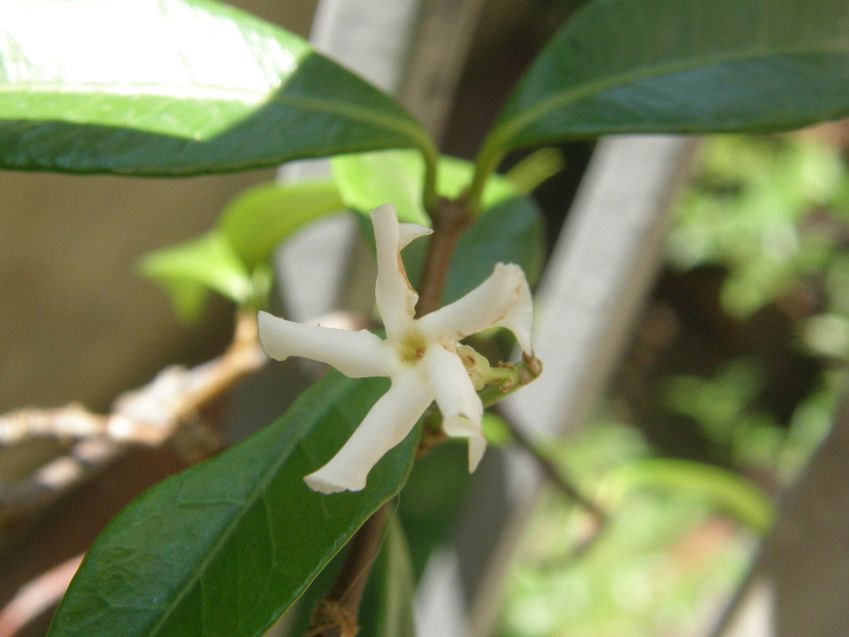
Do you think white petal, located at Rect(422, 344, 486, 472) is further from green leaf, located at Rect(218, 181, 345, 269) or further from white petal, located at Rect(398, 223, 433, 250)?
green leaf, located at Rect(218, 181, 345, 269)

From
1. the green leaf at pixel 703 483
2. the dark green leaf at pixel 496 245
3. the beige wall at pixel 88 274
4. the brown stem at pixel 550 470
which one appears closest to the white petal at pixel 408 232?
the dark green leaf at pixel 496 245

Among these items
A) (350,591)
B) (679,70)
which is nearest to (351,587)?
(350,591)

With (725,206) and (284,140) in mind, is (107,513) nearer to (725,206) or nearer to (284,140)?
(284,140)

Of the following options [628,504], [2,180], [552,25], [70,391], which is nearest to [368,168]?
[2,180]

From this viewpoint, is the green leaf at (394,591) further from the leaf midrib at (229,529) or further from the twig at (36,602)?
the twig at (36,602)

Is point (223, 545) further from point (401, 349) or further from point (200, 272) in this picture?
point (200, 272)

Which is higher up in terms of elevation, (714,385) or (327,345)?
(327,345)

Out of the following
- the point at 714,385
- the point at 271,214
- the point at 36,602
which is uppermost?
the point at 271,214
